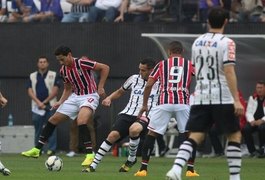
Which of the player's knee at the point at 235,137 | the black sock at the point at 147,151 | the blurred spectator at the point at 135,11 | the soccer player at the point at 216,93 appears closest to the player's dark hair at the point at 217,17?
the soccer player at the point at 216,93

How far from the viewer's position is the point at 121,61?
25.7m

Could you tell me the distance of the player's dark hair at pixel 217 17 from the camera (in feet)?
A: 39.9

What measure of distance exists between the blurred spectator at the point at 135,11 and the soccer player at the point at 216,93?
12573 mm

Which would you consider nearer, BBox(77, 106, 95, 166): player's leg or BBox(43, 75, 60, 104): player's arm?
BBox(77, 106, 95, 166): player's leg

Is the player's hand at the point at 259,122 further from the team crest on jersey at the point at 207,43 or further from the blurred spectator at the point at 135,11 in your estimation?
the team crest on jersey at the point at 207,43

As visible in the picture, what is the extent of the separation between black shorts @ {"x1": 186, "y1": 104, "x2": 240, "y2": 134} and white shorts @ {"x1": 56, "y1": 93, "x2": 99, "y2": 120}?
566cm

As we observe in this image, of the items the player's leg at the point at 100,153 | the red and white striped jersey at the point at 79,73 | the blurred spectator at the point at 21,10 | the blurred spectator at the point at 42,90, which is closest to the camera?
the player's leg at the point at 100,153


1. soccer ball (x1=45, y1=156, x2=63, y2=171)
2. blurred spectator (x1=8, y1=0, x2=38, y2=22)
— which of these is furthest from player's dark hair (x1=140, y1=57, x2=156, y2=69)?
blurred spectator (x1=8, y1=0, x2=38, y2=22)

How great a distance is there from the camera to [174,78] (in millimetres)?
16203

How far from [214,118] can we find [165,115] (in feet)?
12.1

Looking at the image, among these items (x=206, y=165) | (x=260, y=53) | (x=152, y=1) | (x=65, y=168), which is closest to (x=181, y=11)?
(x=152, y=1)

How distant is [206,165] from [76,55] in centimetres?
700

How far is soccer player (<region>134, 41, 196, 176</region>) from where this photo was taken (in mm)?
15898

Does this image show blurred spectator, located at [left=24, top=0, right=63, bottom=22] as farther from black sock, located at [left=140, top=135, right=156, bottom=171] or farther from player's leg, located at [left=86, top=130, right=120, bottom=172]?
black sock, located at [left=140, top=135, right=156, bottom=171]
